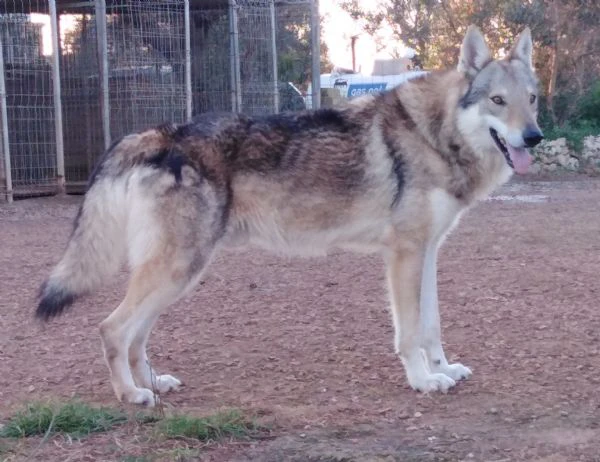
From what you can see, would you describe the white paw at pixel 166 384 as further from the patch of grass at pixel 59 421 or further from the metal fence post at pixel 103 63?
the metal fence post at pixel 103 63

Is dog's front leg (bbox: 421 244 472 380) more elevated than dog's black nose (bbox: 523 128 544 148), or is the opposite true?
dog's black nose (bbox: 523 128 544 148)

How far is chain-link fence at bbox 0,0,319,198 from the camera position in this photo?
45.3ft

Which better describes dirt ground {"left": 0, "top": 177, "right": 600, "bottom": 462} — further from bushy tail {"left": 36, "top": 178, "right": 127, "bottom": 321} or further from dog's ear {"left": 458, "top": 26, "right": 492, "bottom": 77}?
dog's ear {"left": 458, "top": 26, "right": 492, "bottom": 77}

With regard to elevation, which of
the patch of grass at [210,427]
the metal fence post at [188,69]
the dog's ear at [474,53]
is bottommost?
the patch of grass at [210,427]

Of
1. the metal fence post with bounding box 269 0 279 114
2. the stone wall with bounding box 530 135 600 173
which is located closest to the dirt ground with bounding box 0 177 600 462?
the metal fence post with bounding box 269 0 279 114

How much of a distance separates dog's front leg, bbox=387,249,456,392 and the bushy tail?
1.61 metres

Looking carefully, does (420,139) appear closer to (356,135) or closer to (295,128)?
(356,135)

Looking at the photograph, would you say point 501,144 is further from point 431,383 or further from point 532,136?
point 431,383

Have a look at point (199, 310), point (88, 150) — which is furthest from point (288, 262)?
point (88, 150)

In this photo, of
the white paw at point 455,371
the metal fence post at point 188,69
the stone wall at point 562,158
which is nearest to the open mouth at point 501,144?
the white paw at point 455,371

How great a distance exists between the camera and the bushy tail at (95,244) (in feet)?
15.8

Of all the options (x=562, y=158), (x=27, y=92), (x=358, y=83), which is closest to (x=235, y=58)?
(x=27, y=92)

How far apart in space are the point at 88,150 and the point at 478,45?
34.8ft

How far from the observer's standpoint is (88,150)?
1474 centimetres
